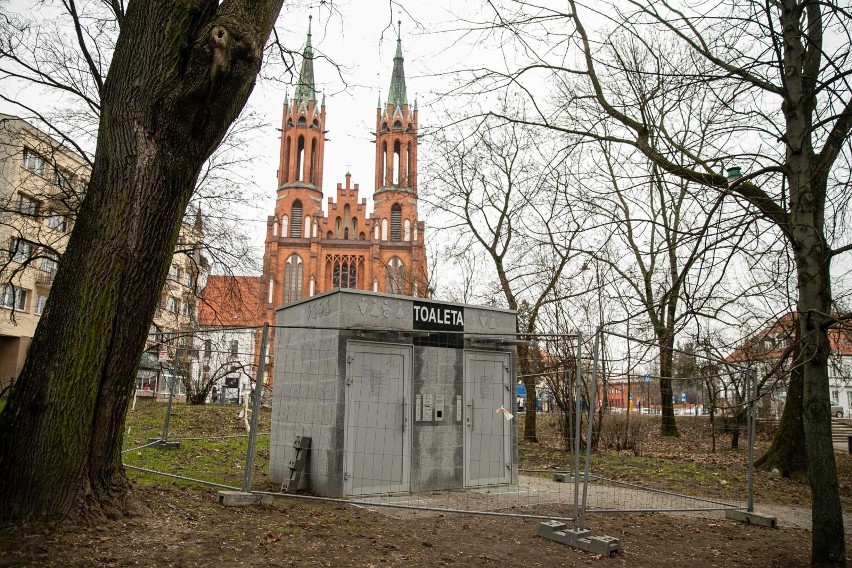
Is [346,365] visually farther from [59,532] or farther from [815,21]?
[815,21]

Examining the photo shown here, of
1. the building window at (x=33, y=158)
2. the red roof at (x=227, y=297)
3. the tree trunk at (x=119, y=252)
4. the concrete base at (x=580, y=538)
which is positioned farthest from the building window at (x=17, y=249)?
the concrete base at (x=580, y=538)

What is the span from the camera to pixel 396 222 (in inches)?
2781

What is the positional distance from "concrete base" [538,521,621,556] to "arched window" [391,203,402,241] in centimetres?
6407

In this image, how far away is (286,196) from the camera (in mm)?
69375

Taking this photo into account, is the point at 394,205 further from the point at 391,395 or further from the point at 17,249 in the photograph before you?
the point at 391,395

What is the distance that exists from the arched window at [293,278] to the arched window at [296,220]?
9.05ft

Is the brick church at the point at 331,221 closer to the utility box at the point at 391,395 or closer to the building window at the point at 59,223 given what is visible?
the building window at the point at 59,223

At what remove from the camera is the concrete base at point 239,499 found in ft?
22.9

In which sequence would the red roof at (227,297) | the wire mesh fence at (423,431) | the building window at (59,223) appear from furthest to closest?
1. the red roof at (227,297)
2. the building window at (59,223)
3. the wire mesh fence at (423,431)

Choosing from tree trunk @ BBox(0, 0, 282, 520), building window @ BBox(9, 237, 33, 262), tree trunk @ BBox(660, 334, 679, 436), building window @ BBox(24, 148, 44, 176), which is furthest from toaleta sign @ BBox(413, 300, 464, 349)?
building window @ BBox(24, 148, 44, 176)

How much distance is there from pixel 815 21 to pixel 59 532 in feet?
26.9

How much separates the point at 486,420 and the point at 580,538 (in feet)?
13.3

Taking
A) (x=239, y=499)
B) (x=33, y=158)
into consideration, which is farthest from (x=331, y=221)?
(x=239, y=499)

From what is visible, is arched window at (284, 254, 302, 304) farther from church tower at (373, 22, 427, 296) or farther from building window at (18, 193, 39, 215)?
building window at (18, 193, 39, 215)
